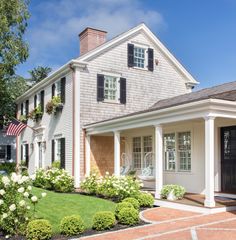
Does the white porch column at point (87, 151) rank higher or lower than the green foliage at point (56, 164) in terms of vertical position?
higher

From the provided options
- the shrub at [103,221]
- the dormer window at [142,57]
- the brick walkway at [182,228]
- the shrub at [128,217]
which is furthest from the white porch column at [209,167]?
the dormer window at [142,57]

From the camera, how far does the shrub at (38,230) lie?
7363 mm

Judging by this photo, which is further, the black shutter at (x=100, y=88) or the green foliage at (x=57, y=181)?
the black shutter at (x=100, y=88)

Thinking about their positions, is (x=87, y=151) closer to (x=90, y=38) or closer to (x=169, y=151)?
(x=169, y=151)

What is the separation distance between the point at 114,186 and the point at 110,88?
21.8 feet

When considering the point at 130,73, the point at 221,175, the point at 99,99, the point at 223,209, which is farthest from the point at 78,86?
the point at 223,209

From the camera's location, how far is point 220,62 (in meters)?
18.0

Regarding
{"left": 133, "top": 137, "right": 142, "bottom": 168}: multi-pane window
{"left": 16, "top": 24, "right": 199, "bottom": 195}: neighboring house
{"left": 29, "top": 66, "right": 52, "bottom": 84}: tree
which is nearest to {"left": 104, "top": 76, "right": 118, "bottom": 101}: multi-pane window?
{"left": 16, "top": 24, "right": 199, "bottom": 195}: neighboring house

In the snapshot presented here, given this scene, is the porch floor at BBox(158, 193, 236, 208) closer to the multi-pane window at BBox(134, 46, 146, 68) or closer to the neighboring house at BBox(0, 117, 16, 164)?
the multi-pane window at BBox(134, 46, 146, 68)

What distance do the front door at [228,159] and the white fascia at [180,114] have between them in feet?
5.70

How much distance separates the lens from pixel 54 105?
60.0 ft

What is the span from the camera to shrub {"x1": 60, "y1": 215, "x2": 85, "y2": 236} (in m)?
7.81

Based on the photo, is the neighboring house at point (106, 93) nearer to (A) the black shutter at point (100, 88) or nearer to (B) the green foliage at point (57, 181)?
(A) the black shutter at point (100, 88)

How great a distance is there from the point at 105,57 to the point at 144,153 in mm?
5235
